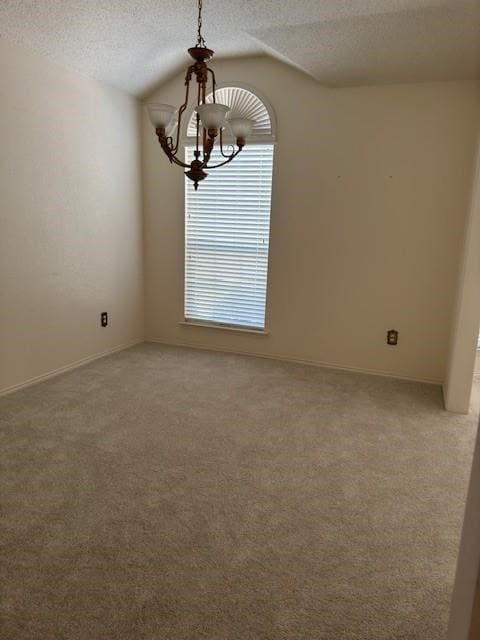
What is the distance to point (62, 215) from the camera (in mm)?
3537

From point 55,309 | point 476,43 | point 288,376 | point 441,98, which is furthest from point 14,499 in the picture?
point 441,98

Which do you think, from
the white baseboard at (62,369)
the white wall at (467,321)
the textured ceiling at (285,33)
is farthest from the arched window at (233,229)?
the white wall at (467,321)

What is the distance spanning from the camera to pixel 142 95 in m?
4.19

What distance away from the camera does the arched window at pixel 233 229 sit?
13.1 ft

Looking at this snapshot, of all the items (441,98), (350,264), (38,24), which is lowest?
(350,264)

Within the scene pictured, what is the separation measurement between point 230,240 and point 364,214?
129 centimetres

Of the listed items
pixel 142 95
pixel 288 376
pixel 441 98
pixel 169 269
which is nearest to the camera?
pixel 441 98

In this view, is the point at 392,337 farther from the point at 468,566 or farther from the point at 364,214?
the point at 468,566

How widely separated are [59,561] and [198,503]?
0.62 meters

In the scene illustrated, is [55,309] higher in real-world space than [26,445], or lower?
higher

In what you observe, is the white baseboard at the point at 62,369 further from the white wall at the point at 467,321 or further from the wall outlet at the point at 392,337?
the white wall at the point at 467,321

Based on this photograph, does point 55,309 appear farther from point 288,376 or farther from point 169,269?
point 288,376

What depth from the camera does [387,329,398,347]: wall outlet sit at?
12.6 ft

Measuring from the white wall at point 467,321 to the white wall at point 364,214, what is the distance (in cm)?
46
